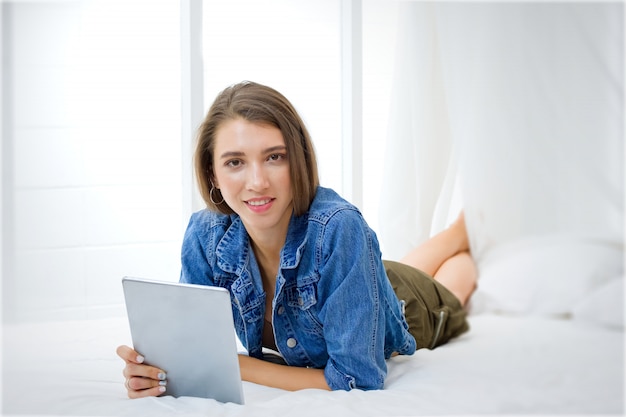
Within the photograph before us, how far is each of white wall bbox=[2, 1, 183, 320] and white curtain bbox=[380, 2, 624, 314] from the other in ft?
3.74

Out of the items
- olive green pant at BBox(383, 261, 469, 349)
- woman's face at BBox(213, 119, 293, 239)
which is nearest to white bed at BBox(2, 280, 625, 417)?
olive green pant at BBox(383, 261, 469, 349)

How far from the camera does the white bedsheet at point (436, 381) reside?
690 mm

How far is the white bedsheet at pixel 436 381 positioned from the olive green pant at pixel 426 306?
123 millimetres

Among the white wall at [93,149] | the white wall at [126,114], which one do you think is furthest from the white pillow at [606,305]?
the white wall at [93,149]

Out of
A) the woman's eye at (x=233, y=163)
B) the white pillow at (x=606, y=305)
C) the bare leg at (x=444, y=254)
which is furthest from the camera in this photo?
the bare leg at (x=444, y=254)

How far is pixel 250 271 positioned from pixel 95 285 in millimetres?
964

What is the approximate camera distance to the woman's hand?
3.12ft

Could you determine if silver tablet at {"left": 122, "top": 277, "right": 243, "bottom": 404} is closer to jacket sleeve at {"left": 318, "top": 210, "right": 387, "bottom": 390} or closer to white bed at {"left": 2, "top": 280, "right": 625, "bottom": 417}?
white bed at {"left": 2, "top": 280, "right": 625, "bottom": 417}

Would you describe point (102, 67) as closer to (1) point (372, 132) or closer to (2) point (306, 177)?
(1) point (372, 132)

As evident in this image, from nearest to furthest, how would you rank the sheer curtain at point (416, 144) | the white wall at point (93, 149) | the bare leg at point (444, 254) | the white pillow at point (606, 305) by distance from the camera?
the white pillow at point (606, 305) < the sheer curtain at point (416, 144) < the bare leg at point (444, 254) < the white wall at point (93, 149)

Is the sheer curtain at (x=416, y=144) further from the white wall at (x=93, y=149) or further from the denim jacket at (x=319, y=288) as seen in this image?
the white wall at (x=93, y=149)

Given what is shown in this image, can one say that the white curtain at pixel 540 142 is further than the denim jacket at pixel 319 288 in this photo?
No

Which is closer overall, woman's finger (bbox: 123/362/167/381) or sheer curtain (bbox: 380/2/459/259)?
woman's finger (bbox: 123/362/167/381)

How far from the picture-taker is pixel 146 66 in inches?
72.2
